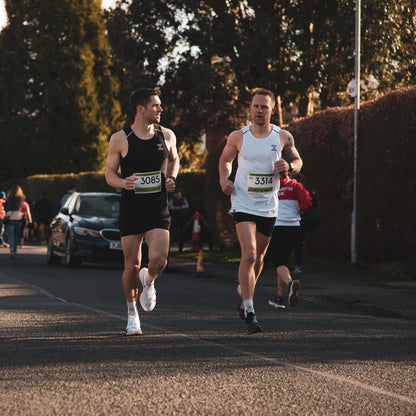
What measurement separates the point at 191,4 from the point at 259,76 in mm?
3046

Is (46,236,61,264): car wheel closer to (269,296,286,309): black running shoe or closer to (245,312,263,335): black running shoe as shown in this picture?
(269,296,286,309): black running shoe

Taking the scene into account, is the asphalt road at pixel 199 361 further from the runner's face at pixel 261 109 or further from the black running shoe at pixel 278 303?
the runner's face at pixel 261 109

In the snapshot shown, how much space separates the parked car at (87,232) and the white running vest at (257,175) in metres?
9.31

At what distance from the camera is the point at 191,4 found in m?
25.8

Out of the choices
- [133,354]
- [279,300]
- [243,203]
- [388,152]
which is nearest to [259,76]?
[388,152]

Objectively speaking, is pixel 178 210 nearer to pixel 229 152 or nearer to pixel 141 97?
pixel 229 152

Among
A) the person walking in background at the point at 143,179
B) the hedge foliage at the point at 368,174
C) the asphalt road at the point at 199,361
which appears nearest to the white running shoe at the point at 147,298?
the person walking in background at the point at 143,179

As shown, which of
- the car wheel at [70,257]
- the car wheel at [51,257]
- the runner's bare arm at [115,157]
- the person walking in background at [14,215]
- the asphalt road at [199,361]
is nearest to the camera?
the asphalt road at [199,361]

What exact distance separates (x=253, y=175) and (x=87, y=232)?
32.3 ft

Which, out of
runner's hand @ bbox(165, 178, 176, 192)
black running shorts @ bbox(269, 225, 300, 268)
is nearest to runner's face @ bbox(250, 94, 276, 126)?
runner's hand @ bbox(165, 178, 176, 192)

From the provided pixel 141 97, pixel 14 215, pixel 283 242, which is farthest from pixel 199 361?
pixel 14 215

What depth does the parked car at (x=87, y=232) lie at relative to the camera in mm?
17531

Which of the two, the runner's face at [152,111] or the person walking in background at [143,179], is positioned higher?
the runner's face at [152,111]

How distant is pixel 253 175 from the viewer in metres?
8.30
